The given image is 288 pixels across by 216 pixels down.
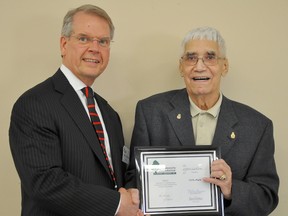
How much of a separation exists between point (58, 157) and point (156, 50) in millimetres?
1282

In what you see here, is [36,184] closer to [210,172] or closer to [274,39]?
[210,172]

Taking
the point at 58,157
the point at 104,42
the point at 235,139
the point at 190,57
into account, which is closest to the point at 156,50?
the point at 190,57

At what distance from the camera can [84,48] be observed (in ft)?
6.55

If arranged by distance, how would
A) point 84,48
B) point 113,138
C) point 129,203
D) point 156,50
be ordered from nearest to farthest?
point 129,203
point 84,48
point 113,138
point 156,50

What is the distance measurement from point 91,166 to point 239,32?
5.20 feet

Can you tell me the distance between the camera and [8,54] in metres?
2.56

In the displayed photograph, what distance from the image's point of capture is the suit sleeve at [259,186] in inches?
77.8

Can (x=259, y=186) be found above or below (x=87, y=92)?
below

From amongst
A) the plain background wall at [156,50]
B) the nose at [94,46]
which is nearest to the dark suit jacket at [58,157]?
the nose at [94,46]

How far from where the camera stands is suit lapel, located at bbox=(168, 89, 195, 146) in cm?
215

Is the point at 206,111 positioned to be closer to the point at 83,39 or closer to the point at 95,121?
the point at 95,121

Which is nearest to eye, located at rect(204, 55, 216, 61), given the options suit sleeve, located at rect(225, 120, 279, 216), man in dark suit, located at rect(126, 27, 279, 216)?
man in dark suit, located at rect(126, 27, 279, 216)

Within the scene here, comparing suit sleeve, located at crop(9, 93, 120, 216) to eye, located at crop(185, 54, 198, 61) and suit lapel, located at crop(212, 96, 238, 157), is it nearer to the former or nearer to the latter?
suit lapel, located at crop(212, 96, 238, 157)

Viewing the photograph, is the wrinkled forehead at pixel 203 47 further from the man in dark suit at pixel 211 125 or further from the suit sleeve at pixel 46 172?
the suit sleeve at pixel 46 172
